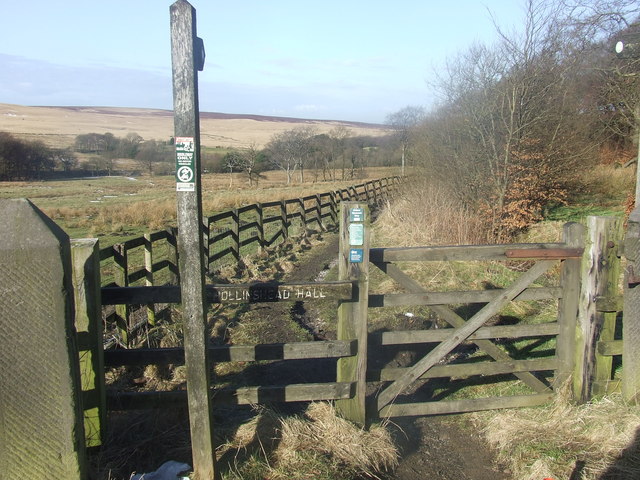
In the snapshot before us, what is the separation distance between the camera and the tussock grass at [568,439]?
3.48 m

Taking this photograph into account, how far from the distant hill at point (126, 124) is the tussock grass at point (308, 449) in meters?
90.7

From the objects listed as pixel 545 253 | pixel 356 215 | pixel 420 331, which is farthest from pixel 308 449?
pixel 545 253

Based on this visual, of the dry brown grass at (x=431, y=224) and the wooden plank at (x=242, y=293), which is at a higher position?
the wooden plank at (x=242, y=293)

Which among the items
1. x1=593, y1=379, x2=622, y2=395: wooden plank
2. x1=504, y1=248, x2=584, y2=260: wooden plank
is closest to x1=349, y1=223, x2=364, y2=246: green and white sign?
x1=504, y1=248, x2=584, y2=260: wooden plank

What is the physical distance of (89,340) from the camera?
3.43 meters

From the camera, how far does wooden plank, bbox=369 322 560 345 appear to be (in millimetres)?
4109

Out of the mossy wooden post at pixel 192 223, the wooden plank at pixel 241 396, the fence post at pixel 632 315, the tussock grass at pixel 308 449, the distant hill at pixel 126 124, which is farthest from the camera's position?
the distant hill at pixel 126 124

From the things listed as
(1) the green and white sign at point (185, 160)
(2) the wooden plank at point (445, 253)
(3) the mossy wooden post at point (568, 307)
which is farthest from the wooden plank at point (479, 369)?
(1) the green and white sign at point (185, 160)

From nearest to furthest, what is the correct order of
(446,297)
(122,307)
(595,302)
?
(446,297), (595,302), (122,307)

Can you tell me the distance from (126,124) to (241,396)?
130459 millimetres

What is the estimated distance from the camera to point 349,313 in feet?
12.9

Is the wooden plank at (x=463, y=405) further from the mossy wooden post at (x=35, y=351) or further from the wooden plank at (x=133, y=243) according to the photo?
the wooden plank at (x=133, y=243)

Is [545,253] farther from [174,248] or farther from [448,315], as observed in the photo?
[174,248]

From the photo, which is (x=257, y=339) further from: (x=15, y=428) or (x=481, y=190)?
(x=481, y=190)
